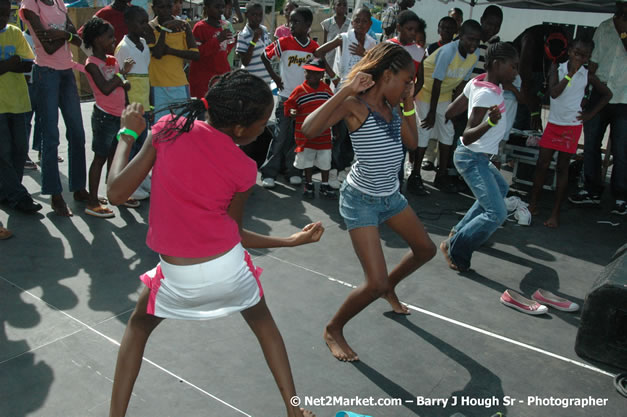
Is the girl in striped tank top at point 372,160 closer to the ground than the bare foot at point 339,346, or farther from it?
farther from it

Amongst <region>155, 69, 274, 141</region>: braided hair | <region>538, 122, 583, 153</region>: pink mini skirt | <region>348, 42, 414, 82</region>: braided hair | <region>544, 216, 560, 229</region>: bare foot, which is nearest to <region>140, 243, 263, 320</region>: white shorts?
<region>155, 69, 274, 141</region>: braided hair

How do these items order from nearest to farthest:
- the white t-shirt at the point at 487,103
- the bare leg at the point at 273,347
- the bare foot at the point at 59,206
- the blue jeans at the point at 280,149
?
the bare leg at the point at 273,347 < the white t-shirt at the point at 487,103 < the bare foot at the point at 59,206 < the blue jeans at the point at 280,149

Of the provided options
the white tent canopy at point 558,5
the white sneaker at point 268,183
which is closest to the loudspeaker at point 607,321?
the white sneaker at point 268,183

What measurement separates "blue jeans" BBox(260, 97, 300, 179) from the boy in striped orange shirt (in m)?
0.27

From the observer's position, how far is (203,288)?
255 cm

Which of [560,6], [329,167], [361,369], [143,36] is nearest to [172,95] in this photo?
[143,36]

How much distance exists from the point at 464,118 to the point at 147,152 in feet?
18.6

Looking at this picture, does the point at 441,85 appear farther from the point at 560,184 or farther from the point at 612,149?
the point at 612,149

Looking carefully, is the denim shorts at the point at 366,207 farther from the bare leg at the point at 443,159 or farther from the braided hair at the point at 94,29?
the bare leg at the point at 443,159

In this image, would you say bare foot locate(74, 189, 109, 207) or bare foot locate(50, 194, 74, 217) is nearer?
bare foot locate(50, 194, 74, 217)

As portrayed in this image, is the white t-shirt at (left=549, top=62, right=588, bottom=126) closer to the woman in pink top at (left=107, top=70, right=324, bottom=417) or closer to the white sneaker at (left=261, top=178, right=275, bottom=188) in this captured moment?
the white sneaker at (left=261, top=178, right=275, bottom=188)

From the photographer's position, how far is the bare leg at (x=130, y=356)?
266 centimetres

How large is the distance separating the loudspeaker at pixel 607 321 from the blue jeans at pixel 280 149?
221 inches

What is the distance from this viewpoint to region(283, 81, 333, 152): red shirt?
22.4 ft
